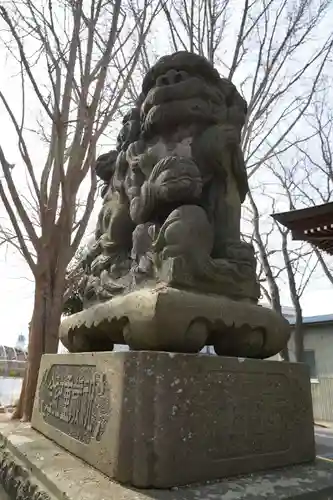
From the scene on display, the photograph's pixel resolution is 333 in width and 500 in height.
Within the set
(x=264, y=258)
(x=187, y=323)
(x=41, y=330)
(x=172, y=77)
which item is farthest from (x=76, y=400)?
(x=264, y=258)

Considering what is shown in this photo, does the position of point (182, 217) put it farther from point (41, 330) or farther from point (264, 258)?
point (264, 258)

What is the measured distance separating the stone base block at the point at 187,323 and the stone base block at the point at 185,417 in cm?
9

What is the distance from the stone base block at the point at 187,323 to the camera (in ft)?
4.58

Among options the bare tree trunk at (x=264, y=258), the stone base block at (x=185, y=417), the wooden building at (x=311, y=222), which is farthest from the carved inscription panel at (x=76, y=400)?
the bare tree trunk at (x=264, y=258)

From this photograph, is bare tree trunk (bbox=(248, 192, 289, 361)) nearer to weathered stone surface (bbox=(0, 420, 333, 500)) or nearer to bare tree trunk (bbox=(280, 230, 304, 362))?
bare tree trunk (bbox=(280, 230, 304, 362))

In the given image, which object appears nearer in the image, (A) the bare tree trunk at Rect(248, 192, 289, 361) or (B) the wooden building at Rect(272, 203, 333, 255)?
(B) the wooden building at Rect(272, 203, 333, 255)

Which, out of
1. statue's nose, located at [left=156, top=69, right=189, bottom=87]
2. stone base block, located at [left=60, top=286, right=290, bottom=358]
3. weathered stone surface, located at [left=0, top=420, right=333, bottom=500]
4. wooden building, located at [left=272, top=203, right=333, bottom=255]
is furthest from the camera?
wooden building, located at [left=272, top=203, right=333, bottom=255]

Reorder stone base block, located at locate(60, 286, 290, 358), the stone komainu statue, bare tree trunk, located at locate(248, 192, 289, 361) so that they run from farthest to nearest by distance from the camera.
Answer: bare tree trunk, located at locate(248, 192, 289, 361) < the stone komainu statue < stone base block, located at locate(60, 286, 290, 358)

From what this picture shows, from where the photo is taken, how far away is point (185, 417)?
129 centimetres

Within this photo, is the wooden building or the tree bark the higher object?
the wooden building

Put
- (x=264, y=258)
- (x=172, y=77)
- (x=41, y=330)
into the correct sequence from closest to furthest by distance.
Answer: (x=172, y=77), (x=41, y=330), (x=264, y=258)

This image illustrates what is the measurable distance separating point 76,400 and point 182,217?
33.3 inches

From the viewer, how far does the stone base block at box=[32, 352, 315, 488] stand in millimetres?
1243

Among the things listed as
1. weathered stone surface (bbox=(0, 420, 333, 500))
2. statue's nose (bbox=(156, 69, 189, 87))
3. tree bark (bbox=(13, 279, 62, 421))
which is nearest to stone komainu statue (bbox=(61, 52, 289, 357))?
statue's nose (bbox=(156, 69, 189, 87))
